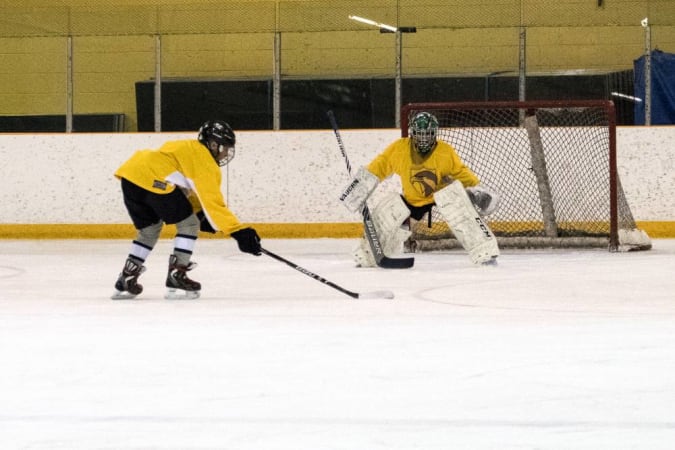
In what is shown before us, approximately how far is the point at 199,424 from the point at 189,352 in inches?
44.7

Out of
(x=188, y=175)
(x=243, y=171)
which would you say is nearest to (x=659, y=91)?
(x=243, y=171)

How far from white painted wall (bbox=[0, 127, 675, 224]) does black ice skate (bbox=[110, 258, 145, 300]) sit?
5140 millimetres

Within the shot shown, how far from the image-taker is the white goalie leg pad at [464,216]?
789cm

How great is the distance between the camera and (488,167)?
10.7 metres

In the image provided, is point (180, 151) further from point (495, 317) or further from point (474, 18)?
point (474, 18)

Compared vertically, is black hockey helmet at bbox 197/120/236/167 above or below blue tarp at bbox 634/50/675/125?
below

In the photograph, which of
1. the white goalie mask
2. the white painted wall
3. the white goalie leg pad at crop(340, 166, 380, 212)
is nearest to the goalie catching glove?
the white goalie mask

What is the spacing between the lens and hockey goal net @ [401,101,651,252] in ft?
31.0

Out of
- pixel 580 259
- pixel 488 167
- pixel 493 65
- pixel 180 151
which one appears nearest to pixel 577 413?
pixel 180 151

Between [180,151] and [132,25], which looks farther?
[132,25]

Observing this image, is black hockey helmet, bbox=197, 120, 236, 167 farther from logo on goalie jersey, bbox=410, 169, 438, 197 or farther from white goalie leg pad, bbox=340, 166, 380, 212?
logo on goalie jersey, bbox=410, 169, 438, 197

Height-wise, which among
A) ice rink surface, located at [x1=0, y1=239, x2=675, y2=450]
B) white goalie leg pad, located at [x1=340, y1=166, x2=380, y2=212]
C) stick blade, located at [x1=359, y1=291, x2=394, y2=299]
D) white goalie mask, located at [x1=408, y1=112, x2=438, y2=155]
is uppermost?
white goalie mask, located at [x1=408, y1=112, x2=438, y2=155]

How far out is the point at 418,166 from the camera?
26.3 ft

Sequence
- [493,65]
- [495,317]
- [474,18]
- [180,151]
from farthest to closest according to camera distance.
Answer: [493,65], [474,18], [180,151], [495,317]
